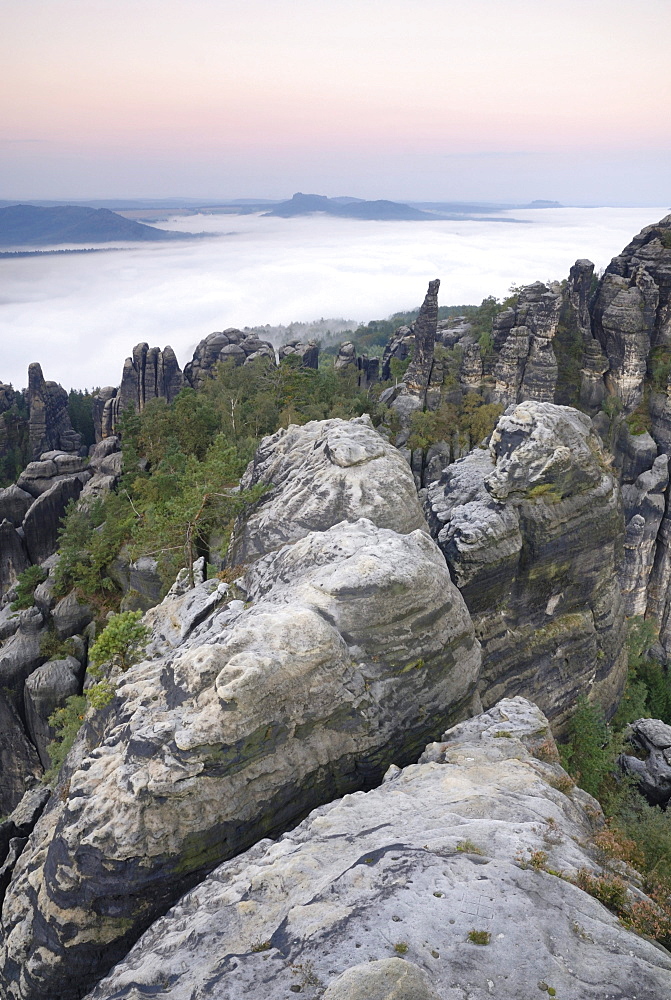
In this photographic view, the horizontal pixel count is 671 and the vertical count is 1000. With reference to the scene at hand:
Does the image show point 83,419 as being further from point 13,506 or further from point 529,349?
point 529,349

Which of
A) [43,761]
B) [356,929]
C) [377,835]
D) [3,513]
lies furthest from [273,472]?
[3,513]

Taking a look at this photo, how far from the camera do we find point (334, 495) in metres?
15.1

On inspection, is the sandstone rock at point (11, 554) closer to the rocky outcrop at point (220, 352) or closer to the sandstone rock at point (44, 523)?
the sandstone rock at point (44, 523)

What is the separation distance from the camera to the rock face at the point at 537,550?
16.6 meters

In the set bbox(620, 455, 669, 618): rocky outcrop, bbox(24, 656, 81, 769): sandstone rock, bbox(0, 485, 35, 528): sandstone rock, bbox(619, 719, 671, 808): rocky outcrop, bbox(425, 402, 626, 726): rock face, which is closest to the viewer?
bbox(425, 402, 626, 726): rock face

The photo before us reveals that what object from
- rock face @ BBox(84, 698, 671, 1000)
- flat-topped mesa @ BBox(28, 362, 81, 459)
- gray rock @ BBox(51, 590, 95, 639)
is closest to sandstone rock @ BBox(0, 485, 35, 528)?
gray rock @ BBox(51, 590, 95, 639)

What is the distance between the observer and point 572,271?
4525cm

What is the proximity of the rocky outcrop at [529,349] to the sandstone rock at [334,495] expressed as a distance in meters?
30.4

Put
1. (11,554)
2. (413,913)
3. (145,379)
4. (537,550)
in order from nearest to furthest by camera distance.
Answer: (413,913)
(537,550)
(11,554)
(145,379)

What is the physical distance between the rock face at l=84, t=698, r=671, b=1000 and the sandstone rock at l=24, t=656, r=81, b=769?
18.3 meters

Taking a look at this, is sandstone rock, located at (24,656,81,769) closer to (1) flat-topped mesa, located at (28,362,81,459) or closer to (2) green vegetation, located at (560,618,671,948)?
(2) green vegetation, located at (560,618,671,948)

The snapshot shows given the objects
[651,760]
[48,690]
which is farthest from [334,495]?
[48,690]

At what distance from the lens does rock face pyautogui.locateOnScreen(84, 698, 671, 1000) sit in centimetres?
595

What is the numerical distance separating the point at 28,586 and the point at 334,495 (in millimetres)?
22826
